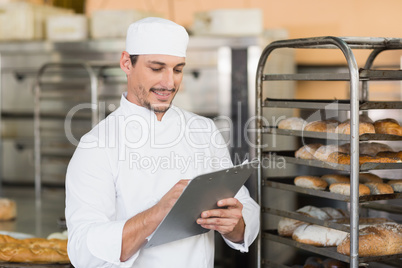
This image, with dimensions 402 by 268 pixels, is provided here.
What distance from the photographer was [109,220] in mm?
1750

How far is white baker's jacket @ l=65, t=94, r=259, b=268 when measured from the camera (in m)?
1.67

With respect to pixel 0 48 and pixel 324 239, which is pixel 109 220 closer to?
pixel 324 239

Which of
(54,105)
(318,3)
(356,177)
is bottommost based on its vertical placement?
(356,177)

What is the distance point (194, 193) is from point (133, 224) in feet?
0.75

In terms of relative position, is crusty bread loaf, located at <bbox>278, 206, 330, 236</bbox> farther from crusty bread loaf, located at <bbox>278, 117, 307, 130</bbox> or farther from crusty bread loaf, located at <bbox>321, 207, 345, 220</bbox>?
crusty bread loaf, located at <bbox>278, 117, 307, 130</bbox>

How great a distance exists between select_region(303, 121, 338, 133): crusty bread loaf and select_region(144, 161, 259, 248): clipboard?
0.47m

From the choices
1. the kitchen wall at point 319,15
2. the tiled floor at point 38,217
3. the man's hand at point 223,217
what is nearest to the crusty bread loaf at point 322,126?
the man's hand at point 223,217

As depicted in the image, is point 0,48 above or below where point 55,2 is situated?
below

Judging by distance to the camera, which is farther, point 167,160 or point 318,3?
point 318,3

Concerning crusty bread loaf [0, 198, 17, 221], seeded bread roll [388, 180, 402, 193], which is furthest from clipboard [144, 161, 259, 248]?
crusty bread loaf [0, 198, 17, 221]

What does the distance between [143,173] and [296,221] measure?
0.66m

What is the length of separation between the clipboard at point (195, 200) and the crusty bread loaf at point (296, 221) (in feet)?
1.72

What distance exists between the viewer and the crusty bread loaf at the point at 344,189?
192 centimetres

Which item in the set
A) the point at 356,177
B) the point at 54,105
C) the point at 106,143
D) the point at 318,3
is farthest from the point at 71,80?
the point at 356,177
